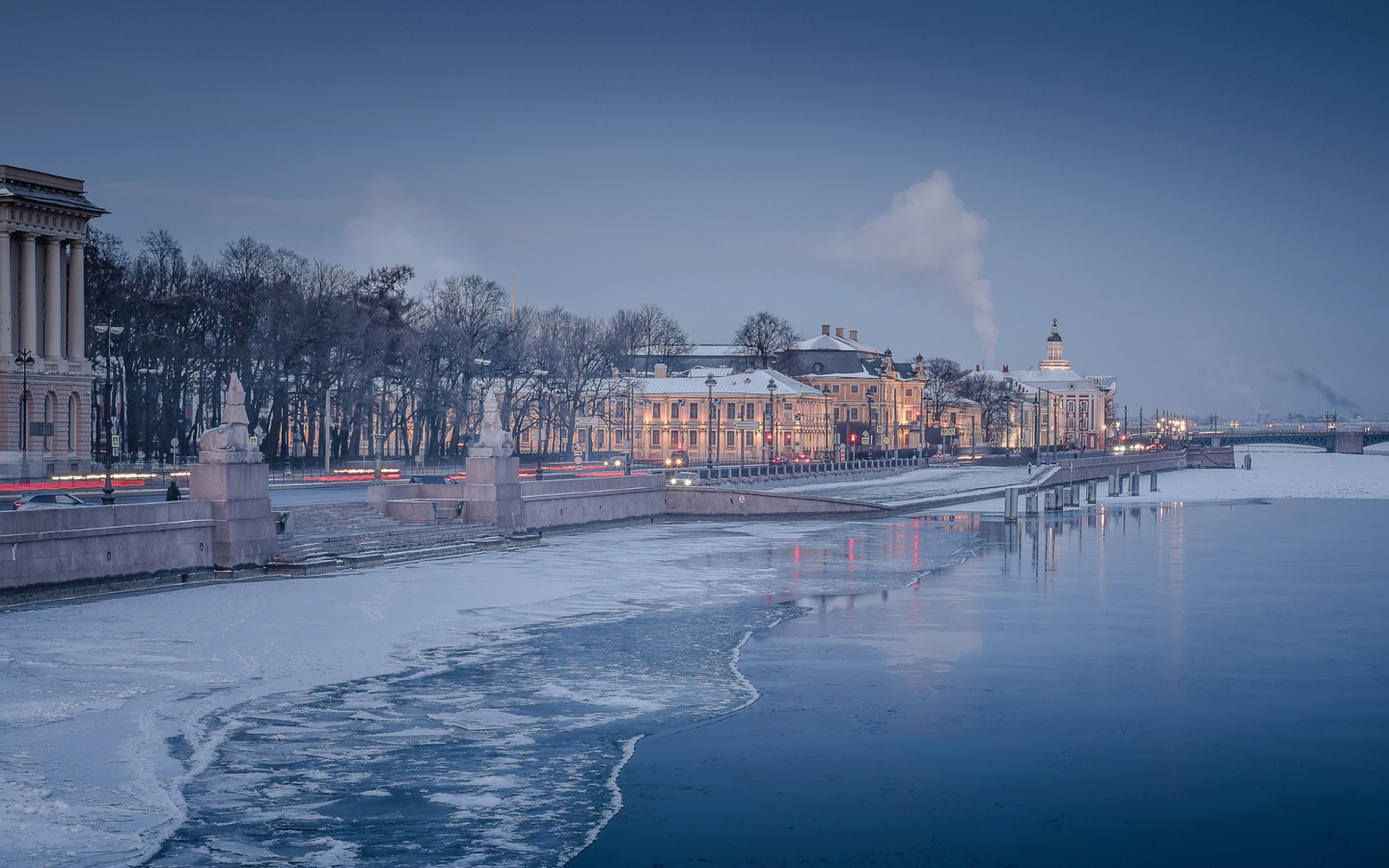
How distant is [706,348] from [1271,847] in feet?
521

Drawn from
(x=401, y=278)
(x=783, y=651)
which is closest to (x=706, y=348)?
(x=401, y=278)

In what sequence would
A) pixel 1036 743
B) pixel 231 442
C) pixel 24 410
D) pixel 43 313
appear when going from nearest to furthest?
1. pixel 1036 743
2. pixel 231 442
3. pixel 24 410
4. pixel 43 313

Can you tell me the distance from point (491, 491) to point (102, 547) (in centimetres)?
1648

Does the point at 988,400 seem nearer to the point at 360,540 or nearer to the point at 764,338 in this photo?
the point at 764,338

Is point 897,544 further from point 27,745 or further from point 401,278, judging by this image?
point 401,278

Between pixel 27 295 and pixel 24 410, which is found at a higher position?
pixel 27 295

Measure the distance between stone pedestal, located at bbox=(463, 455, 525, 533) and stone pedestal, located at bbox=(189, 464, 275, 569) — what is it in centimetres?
1111

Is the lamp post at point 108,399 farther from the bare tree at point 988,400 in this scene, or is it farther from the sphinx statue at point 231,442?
the bare tree at point 988,400

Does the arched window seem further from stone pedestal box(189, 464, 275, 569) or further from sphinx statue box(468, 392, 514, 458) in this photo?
stone pedestal box(189, 464, 275, 569)

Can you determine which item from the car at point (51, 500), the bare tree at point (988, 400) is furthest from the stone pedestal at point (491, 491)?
the bare tree at point (988, 400)

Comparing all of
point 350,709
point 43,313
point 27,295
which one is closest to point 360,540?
point 350,709

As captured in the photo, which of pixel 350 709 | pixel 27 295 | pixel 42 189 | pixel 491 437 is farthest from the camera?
pixel 42 189

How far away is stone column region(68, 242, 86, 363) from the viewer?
71.6m

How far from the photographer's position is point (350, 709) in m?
18.9
